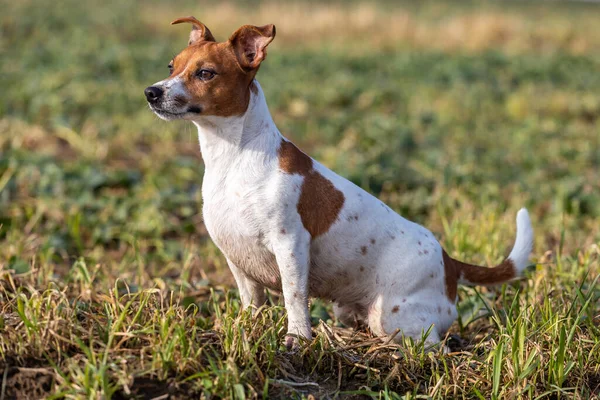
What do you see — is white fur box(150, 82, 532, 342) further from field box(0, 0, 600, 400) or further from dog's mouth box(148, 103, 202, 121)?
field box(0, 0, 600, 400)

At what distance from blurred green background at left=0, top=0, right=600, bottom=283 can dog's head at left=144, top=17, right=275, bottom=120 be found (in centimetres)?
56

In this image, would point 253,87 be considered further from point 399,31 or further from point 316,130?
point 399,31

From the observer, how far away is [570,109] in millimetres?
10734

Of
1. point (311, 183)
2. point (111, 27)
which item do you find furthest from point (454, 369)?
point (111, 27)

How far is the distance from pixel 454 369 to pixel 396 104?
8.38 metres

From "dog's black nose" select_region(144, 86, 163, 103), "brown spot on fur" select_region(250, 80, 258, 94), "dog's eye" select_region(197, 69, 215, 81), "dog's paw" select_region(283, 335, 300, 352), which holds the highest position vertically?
"dog's eye" select_region(197, 69, 215, 81)

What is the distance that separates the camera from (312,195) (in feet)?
10.6

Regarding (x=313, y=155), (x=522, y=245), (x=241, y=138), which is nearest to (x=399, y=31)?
(x=313, y=155)

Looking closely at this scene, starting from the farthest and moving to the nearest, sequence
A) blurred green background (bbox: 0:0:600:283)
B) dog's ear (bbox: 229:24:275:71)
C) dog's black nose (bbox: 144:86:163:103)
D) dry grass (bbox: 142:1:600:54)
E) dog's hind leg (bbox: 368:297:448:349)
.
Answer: dry grass (bbox: 142:1:600:54), blurred green background (bbox: 0:0:600:283), dog's hind leg (bbox: 368:297:448:349), dog's ear (bbox: 229:24:275:71), dog's black nose (bbox: 144:86:163:103)

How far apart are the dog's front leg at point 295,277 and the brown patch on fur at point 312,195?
9 cm

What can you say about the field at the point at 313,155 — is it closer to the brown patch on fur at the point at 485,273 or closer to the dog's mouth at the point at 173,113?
the brown patch on fur at the point at 485,273

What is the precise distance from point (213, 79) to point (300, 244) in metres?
0.78

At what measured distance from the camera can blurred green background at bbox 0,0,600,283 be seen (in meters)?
5.70

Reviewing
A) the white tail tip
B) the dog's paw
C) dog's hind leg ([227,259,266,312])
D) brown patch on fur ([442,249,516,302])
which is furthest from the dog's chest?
the white tail tip
